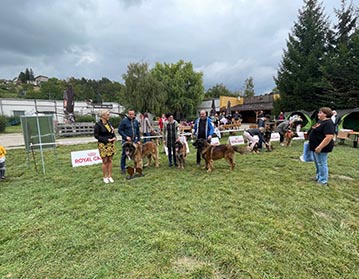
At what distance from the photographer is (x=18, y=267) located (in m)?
1.98

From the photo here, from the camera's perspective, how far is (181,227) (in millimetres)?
2668

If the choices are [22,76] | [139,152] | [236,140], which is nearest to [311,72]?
[236,140]

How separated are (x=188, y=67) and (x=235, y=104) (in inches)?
402

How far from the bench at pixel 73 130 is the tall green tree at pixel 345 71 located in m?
19.7

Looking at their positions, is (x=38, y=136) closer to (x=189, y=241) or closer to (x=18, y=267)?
(x=18, y=267)

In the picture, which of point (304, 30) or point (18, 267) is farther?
point (304, 30)

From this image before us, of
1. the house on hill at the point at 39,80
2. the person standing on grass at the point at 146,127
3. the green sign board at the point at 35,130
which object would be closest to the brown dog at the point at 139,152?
the person standing on grass at the point at 146,127

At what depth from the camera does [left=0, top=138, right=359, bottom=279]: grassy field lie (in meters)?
1.98

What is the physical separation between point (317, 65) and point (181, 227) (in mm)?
21626

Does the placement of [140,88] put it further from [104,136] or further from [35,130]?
[104,136]

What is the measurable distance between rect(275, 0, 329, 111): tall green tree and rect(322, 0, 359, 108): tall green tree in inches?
52.8

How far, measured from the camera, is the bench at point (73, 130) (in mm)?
14733

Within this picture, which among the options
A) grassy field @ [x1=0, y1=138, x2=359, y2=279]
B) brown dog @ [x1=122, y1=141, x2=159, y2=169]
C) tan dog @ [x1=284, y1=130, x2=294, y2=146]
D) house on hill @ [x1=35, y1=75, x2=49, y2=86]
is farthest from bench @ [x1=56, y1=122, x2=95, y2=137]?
house on hill @ [x1=35, y1=75, x2=49, y2=86]

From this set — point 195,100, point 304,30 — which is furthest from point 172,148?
point 195,100
